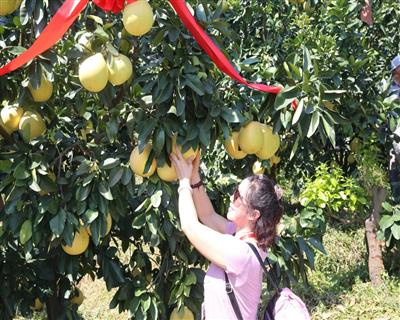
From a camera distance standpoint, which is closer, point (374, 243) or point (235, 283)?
point (235, 283)

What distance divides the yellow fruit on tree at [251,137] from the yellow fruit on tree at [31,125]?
28.5 inches

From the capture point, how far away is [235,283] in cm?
187

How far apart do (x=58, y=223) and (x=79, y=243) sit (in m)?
0.18

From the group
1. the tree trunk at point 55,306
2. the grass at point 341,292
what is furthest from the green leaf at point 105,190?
the grass at point 341,292

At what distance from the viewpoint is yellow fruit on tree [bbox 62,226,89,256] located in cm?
228

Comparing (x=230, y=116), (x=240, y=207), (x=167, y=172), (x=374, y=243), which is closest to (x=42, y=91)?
(x=167, y=172)

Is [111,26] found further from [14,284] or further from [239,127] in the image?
[14,284]

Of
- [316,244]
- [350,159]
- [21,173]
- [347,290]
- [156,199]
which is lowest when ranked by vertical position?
[347,290]

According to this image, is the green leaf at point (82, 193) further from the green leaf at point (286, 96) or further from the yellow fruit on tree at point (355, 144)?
the yellow fruit on tree at point (355, 144)

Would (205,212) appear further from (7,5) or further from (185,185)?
(7,5)

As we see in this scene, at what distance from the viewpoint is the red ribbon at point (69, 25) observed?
1862mm

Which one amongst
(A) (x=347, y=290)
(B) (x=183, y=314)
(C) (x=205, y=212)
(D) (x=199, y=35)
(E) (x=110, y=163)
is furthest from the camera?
(A) (x=347, y=290)

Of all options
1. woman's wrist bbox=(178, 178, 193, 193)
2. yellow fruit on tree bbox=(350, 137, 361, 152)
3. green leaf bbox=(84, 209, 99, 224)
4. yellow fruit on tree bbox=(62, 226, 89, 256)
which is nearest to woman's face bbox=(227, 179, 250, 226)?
woman's wrist bbox=(178, 178, 193, 193)

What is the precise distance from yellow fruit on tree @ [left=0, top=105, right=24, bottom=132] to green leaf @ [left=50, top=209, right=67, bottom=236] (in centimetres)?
37
